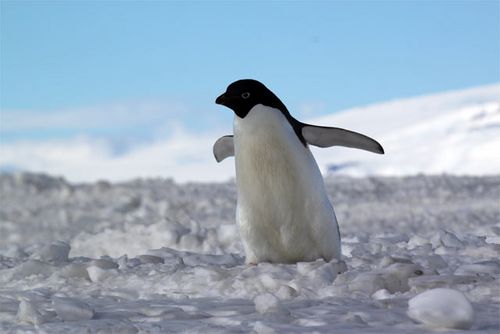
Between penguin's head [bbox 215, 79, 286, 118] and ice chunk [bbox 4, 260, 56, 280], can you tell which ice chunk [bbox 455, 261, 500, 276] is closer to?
penguin's head [bbox 215, 79, 286, 118]

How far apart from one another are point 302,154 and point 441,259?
643mm

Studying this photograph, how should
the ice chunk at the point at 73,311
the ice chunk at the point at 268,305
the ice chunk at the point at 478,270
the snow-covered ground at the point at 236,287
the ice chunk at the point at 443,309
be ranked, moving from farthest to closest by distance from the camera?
the ice chunk at the point at 478,270, the ice chunk at the point at 73,311, the ice chunk at the point at 268,305, the snow-covered ground at the point at 236,287, the ice chunk at the point at 443,309

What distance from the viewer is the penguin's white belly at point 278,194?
11.0ft

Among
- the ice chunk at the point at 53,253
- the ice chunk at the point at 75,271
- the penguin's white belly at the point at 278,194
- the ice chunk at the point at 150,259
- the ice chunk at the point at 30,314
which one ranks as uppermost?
the penguin's white belly at the point at 278,194

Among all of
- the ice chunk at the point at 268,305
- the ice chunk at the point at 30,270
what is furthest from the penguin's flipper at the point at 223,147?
the ice chunk at the point at 268,305

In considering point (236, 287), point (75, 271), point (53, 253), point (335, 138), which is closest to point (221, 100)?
point (335, 138)

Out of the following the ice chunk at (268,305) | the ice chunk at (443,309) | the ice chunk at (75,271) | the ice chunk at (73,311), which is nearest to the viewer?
the ice chunk at (443,309)

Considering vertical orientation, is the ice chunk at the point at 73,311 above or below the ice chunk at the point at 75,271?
below

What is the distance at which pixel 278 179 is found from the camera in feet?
11.0

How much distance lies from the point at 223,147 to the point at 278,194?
0.46 m

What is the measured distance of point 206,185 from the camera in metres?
11.1

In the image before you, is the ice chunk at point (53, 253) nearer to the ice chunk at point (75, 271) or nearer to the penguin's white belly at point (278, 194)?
the ice chunk at point (75, 271)

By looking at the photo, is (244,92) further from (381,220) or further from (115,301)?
(381,220)

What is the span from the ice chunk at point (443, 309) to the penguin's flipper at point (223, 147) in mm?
1517
